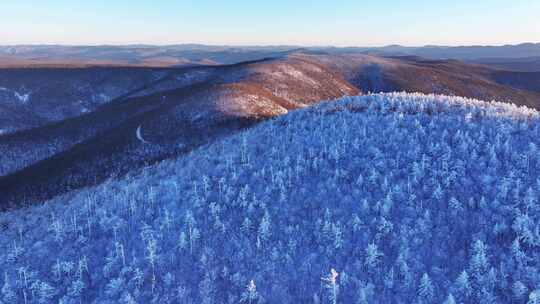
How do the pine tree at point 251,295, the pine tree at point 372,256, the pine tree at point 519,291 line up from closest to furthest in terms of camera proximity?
the pine tree at point 519,291, the pine tree at point 251,295, the pine tree at point 372,256

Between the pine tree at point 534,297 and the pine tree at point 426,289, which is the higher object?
the pine tree at point 534,297

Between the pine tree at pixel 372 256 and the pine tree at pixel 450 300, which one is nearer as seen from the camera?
the pine tree at pixel 450 300

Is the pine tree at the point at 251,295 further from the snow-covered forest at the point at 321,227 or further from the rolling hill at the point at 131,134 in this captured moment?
the rolling hill at the point at 131,134

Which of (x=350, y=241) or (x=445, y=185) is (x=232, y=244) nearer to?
(x=350, y=241)

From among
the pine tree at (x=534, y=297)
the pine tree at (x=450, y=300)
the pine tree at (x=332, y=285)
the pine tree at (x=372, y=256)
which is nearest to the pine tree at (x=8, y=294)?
the pine tree at (x=332, y=285)

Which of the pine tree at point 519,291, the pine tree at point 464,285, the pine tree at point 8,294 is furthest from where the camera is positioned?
the pine tree at point 8,294

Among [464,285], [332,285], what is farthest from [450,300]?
[332,285]

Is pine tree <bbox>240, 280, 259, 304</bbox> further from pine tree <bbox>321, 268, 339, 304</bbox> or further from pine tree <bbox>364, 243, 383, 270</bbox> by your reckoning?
pine tree <bbox>364, 243, 383, 270</bbox>

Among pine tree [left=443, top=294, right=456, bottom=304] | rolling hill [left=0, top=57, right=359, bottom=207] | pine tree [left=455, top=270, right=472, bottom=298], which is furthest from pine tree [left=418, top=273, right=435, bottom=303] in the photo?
rolling hill [left=0, top=57, right=359, bottom=207]

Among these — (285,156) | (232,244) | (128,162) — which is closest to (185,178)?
(285,156)
